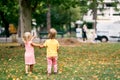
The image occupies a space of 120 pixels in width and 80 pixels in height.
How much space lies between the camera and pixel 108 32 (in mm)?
51219

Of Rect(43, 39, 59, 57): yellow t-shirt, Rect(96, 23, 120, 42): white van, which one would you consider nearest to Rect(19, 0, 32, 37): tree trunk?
Rect(43, 39, 59, 57): yellow t-shirt

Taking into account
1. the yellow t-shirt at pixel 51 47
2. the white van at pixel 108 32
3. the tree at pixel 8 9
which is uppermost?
the yellow t-shirt at pixel 51 47

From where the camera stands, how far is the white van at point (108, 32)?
166 ft

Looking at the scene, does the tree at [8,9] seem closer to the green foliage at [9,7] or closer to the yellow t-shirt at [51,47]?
the green foliage at [9,7]

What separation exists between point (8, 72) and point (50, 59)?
5.39 ft

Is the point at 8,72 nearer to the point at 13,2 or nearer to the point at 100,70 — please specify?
the point at 100,70

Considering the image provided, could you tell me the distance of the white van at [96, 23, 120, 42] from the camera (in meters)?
50.6

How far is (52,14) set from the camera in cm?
6756

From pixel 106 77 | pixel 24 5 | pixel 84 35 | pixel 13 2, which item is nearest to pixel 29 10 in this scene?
pixel 24 5

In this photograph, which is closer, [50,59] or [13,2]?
[50,59]

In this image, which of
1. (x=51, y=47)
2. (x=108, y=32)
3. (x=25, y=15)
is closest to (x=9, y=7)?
(x=108, y=32)

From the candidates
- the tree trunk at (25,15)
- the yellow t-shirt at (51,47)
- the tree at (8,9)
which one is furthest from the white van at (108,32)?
the yellow t-shirt at (51,47)

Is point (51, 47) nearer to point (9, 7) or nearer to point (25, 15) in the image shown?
point (25, 15)

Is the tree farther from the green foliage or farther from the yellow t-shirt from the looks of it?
the yellow t-shirt
